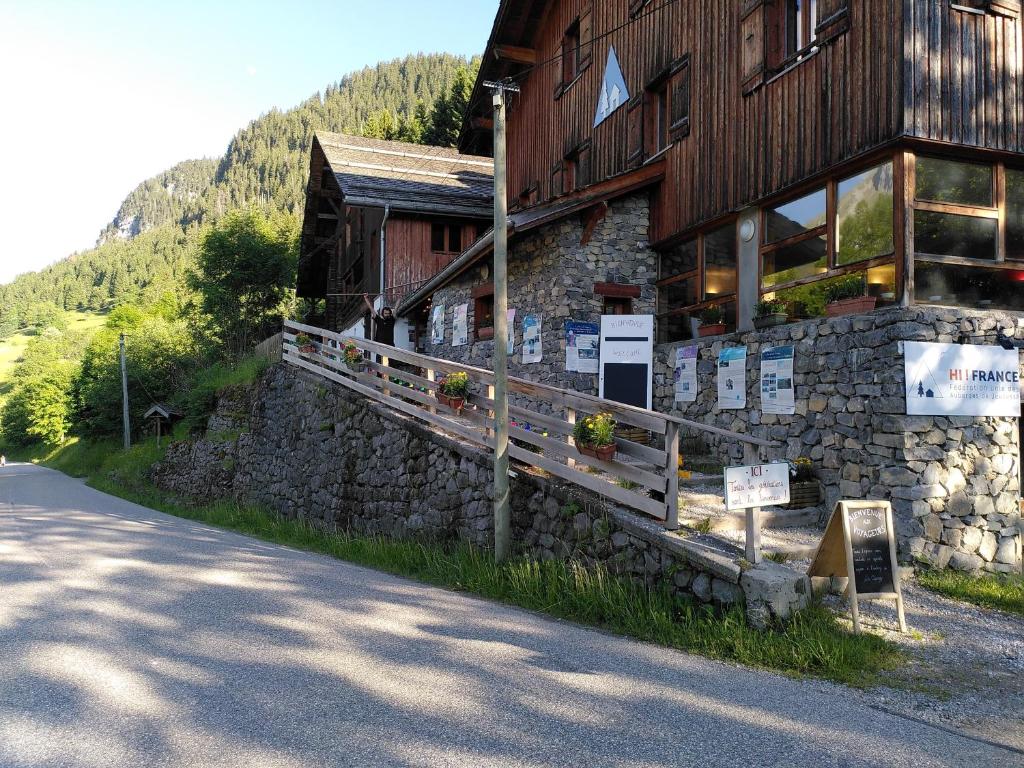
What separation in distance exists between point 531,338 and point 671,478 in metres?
7.17

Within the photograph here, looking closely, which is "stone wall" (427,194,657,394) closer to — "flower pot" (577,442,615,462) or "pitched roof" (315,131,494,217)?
"flower pot" (577,442,615,462)

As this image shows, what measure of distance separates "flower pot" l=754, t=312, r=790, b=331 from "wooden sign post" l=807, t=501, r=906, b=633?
4.08m

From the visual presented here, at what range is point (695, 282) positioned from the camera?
12.0 meters

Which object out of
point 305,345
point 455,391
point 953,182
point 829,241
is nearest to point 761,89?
point 829,241

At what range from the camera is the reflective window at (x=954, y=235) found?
8.17 m

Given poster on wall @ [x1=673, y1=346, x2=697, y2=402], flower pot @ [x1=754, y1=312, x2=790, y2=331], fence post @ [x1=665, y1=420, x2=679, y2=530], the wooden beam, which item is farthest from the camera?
the wooden beam

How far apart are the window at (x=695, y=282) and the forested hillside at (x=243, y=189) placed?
92778mm

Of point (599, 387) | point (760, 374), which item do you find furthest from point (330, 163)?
point (760, 374)

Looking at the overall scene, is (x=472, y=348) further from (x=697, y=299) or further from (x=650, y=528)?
(x=650, y=528)

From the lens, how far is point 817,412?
28.7ft

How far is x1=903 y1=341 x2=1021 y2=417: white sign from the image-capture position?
24.9ft

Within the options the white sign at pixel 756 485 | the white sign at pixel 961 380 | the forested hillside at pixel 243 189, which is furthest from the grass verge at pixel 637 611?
the forested hillside at pixel 243 189

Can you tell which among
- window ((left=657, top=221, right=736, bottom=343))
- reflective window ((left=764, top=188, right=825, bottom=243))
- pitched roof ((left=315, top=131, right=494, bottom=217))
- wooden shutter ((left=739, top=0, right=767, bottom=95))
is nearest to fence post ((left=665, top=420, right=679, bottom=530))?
reflective window ((left=764, top=188, right=825, bottom=243))

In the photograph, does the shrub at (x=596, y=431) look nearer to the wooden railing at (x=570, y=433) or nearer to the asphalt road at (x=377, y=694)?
the wooden railing at (x=570, y=433)
